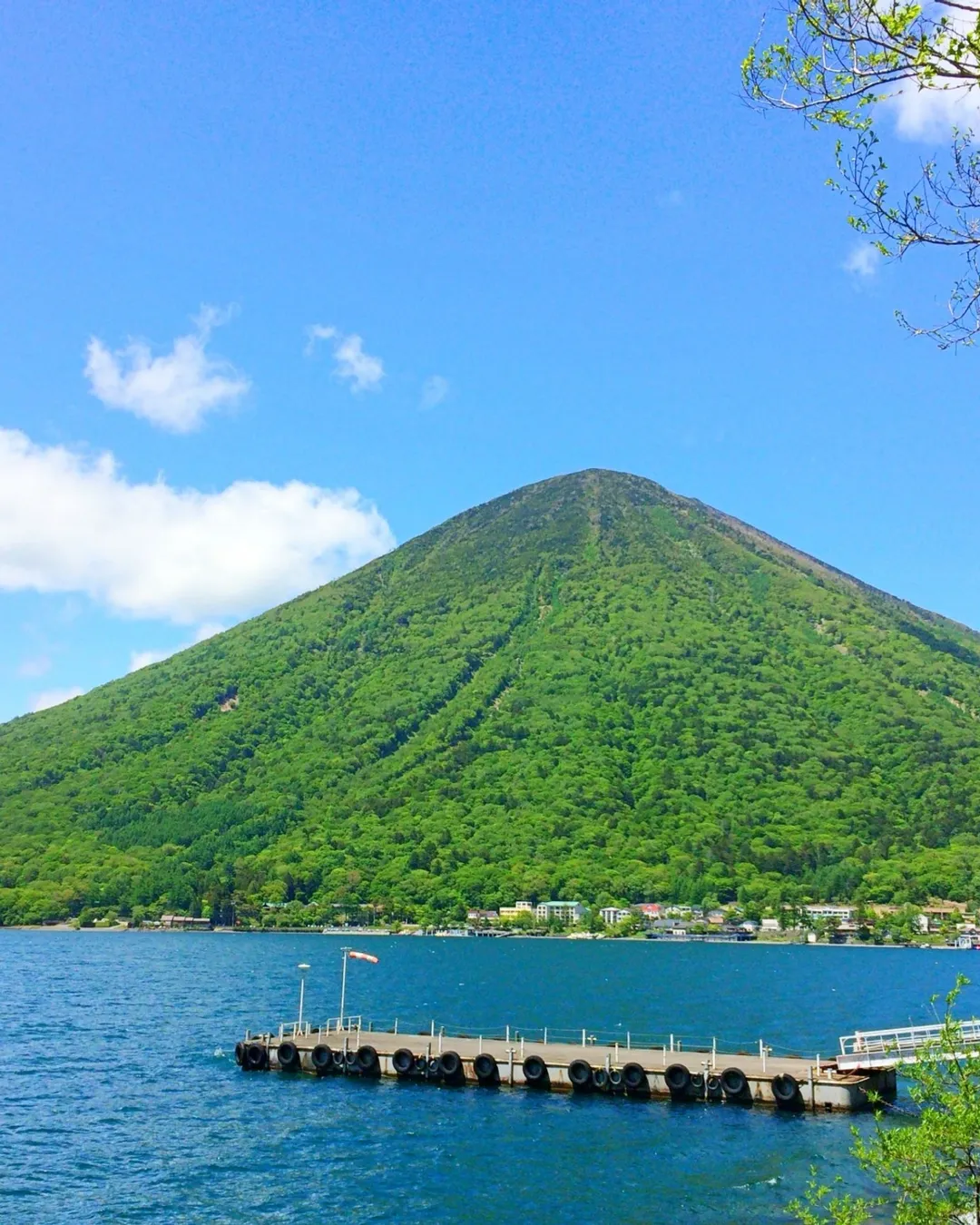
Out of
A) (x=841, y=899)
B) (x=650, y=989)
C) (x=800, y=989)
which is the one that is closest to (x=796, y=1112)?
(x=650, y=989)

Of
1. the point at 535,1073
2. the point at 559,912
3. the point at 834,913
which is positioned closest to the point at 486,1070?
the point at 535,1073

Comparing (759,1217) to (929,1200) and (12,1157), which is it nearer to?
(929,1200)

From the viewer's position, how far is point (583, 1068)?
51125 millimetres

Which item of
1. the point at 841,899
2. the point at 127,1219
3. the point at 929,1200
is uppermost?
the point at 841,899

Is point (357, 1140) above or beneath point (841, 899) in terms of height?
beneath

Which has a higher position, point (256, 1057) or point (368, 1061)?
point (368, 1061)

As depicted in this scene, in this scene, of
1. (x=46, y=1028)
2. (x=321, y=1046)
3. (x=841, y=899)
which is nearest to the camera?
(x=321, y=1046)

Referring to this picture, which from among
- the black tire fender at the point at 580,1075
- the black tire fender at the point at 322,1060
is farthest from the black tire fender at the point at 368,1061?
the black tire fender at the point at 580,1075

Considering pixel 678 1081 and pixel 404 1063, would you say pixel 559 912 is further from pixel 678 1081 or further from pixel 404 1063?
pixel 678 1081

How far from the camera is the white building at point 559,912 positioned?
19338 cm

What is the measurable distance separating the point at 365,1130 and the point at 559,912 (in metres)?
155

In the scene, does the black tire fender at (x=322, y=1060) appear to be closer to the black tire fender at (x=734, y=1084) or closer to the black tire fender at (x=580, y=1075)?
the black tire fender at (x=580, y=1075)

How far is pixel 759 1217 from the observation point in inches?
1302

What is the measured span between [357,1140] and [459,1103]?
8098 mm
